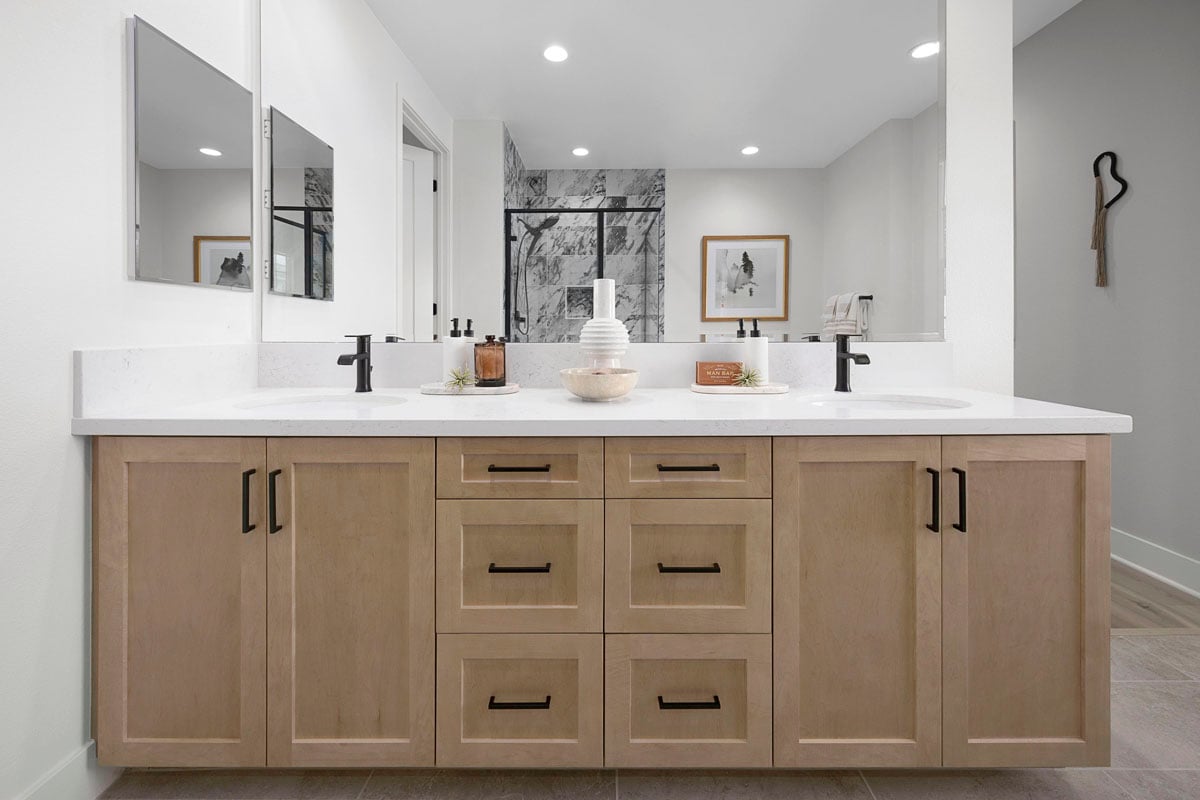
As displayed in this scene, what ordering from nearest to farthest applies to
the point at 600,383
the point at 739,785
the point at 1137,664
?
the point at 739,785
the point at 600,383
the point at 1137,664

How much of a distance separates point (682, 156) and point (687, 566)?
1.23 m

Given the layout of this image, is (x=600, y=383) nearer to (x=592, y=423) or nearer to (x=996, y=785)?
(x=592, y=423)

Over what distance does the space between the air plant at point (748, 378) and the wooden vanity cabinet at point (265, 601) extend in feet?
3.20

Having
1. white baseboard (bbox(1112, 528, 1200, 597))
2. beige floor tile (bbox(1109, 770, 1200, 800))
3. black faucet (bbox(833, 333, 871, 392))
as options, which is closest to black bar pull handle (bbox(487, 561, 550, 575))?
black faucet (bbox(833, 333, 871, 392))

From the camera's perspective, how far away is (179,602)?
143 centimetres

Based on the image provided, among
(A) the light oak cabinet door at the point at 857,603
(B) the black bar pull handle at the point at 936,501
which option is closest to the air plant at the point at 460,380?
(A) the light oak cabinet door at the point at 857,603

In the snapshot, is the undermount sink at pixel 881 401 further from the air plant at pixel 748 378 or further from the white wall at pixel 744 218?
the white wall at pixel 744 218

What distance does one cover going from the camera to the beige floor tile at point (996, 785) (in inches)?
59.6

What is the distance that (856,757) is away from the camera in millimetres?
1426

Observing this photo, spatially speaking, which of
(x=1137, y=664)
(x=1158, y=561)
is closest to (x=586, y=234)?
(x=1137, y=664)

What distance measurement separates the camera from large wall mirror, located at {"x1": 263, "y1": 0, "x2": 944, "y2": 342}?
199cm

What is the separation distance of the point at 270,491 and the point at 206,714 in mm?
509

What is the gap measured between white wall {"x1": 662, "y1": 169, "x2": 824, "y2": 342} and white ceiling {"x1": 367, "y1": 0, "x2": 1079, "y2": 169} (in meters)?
0.05

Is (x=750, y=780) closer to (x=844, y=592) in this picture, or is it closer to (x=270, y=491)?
(x=844, y=592)
